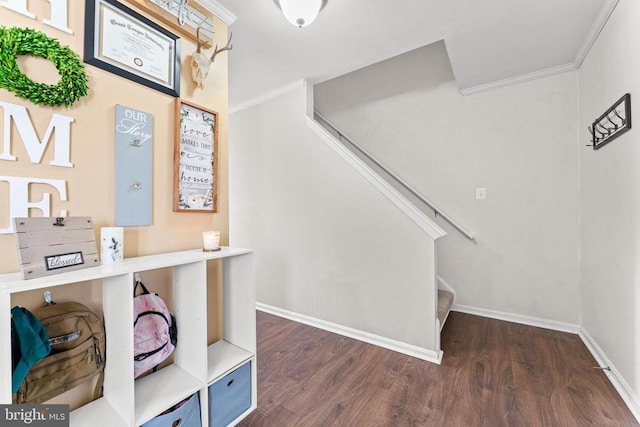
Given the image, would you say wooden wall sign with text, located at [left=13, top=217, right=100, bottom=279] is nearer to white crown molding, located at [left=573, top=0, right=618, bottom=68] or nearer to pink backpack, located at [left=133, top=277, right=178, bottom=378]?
pink backpack, located at [left=133, top=277, right=178, bottom=378]

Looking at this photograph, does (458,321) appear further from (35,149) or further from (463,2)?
(35,149)

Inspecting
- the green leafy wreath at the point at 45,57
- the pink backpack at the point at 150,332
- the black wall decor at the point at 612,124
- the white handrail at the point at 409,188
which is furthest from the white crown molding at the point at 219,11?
the black wall decor at the point at 612,124

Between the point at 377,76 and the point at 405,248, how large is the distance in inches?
84.6

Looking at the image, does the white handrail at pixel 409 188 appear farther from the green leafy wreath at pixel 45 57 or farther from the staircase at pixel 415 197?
the green leafy wreath at pixel 45 57

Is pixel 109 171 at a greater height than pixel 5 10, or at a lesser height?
lesser

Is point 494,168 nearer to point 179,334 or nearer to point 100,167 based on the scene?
point 179,334

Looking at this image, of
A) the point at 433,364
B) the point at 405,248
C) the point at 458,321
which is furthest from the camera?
the point at 458,321

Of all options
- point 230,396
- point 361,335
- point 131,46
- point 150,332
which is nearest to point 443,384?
point 361,335

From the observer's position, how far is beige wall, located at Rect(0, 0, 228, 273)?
3.06 feet

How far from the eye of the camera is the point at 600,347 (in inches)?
75.2

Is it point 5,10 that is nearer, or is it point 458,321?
point 5,10

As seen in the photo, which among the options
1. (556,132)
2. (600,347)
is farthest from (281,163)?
(600,347)

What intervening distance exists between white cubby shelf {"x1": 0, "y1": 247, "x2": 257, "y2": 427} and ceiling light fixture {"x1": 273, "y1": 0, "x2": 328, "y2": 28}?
4.49ft

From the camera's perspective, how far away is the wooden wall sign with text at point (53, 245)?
81cm
